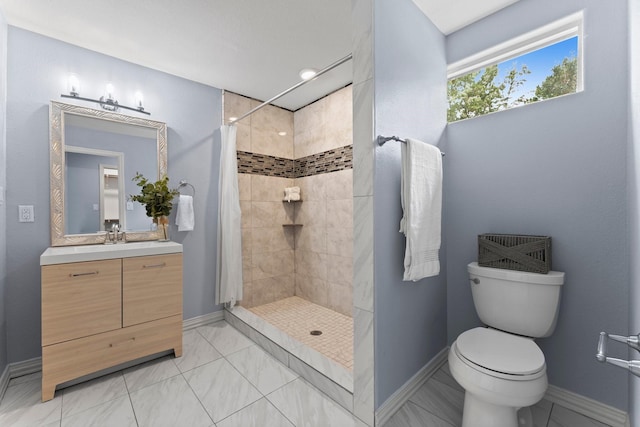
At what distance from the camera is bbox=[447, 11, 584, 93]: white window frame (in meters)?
1.59

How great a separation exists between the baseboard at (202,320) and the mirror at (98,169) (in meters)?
0.86

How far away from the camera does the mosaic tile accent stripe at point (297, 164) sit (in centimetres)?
291

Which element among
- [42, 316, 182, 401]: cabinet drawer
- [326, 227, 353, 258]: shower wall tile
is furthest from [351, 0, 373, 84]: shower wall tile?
[42, 316, 182, 401]: cabinet drawer

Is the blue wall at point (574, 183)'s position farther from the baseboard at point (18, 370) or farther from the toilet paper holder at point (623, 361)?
the baseboard at point (18, 370)

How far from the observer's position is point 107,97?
7.24 ft

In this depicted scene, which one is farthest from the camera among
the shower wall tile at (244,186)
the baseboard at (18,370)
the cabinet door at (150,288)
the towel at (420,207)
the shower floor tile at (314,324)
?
the shower wall tile at (244,186)

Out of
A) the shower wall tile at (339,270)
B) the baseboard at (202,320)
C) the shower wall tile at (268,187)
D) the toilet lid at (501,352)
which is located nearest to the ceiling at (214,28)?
the shower wall tile at (268,187)

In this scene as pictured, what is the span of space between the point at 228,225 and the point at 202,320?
0.96 m

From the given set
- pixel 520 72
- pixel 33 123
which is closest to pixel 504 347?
pixel 520 72

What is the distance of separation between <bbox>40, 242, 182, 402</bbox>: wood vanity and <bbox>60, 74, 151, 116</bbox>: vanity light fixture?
112 cm

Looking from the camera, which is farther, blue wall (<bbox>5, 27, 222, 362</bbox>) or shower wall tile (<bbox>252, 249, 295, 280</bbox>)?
shower wall tile (<bbox>252, 249, 295, 280</bbox>)

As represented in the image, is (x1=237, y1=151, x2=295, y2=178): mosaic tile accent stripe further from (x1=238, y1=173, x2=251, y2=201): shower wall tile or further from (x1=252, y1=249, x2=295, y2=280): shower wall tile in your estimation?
(x1=252, y1=249, x2=295, y2=280): shower wall tile

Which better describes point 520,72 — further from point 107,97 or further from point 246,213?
point 107,97

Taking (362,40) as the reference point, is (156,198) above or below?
below
